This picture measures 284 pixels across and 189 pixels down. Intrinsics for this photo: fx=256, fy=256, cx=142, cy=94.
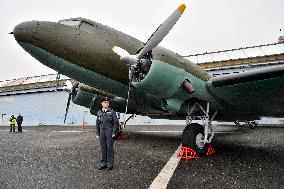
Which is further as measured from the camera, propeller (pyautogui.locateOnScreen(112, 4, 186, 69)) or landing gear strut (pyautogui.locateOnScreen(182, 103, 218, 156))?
landing gear strut (pyautogui.locateOnScreen(182, 103, 218, 156))

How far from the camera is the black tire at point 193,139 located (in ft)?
28.1

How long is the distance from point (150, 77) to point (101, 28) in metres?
3.06

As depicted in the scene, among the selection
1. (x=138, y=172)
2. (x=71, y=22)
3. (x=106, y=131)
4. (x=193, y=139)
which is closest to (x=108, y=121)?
(x=106, y=131)

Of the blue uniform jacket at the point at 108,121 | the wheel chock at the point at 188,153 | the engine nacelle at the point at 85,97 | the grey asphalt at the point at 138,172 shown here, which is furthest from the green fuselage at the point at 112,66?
the engine nacelle at the point at 85,97

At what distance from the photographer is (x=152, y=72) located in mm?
7887

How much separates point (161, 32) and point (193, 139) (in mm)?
3672

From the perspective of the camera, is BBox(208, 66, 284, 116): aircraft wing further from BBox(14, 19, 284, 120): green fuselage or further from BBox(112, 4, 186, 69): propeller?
BBox(112, 4, 186, 69): propeller

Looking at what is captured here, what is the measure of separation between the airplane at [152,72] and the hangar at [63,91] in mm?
25147

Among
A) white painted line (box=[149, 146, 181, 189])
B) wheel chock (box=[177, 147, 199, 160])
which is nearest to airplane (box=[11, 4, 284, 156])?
wheel chock (box=[177, 147, 199, 160])

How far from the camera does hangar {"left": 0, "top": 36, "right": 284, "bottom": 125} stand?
1337 inches

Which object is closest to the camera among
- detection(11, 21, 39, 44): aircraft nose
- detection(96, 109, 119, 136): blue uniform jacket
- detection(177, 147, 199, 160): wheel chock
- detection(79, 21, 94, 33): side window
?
detection(96, 109, 119, 136): blue uniform jacket

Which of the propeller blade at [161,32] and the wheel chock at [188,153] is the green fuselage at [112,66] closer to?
the propeller blade at [161,32]

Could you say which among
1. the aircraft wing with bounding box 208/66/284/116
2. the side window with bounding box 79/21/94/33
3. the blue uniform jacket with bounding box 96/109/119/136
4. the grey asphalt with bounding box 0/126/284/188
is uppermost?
the side window with bounding box 79/21/94/33

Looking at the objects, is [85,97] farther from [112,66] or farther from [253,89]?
[253,89]
